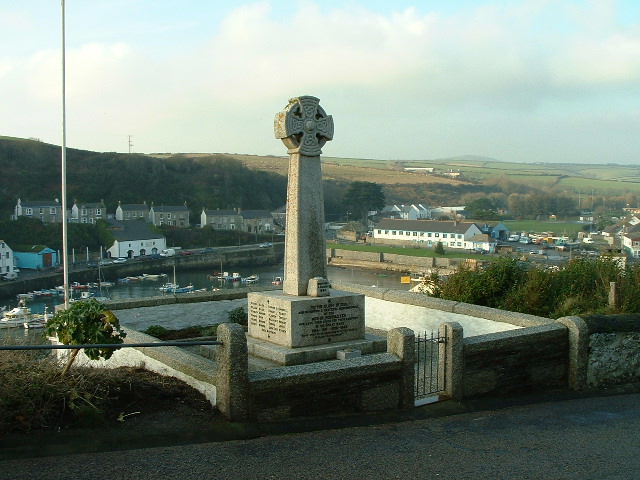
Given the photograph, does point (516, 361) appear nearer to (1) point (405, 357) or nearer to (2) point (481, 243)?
(1) point (405, 357)

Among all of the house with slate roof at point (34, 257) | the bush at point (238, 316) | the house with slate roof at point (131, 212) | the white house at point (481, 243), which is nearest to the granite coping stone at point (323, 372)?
the bush at point (238, 316)

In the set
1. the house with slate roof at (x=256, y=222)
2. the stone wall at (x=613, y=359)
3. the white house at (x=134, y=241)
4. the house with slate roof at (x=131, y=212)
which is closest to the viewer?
the stone wall at (x=613, y=359)

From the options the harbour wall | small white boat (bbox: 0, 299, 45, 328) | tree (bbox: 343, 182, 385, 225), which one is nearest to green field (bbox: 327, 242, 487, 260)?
the harbour wall

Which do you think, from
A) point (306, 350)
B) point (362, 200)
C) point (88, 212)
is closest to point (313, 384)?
point (306, 350)

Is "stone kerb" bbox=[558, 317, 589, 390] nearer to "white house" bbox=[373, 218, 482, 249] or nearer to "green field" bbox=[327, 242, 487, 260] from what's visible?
"green field" bbox=[327, 242, 487, 260]

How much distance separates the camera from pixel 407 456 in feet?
20.5

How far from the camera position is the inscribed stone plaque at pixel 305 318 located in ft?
30.7

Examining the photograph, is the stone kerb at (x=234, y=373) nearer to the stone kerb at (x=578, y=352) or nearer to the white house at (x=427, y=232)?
the stone kerb at (x=578, y=352)

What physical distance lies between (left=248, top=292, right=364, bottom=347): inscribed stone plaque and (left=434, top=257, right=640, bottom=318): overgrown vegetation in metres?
3.91

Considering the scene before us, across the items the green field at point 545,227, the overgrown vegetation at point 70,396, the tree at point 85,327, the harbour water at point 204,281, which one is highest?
the tree at point 85,327

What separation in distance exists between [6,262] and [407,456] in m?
75.8

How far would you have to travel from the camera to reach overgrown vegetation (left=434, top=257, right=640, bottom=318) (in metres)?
12.1

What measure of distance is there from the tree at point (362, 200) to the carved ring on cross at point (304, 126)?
135 meters

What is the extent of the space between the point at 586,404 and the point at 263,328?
4560mm
